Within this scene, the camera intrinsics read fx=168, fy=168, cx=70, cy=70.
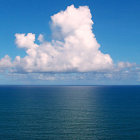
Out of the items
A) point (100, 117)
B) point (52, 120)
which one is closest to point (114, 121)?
point (100, 117)

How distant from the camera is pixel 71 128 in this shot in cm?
7331

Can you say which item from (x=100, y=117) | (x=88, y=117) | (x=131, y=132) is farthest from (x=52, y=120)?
(x=131, y=132)

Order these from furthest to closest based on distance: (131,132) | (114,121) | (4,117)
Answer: (4,117) < (114,121) < (131,132)

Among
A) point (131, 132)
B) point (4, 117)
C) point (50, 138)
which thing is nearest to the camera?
point (50, 138)

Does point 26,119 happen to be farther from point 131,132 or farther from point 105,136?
point 131,132

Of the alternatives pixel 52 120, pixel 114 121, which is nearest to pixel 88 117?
pixel 114 121

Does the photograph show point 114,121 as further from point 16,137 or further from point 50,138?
point 16,137

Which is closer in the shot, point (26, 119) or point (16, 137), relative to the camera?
point (16, 137)

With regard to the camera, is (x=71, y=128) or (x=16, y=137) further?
(x=71, y=128)

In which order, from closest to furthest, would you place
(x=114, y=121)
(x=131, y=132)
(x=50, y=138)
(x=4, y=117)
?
(x=50, y=138), (x=131, y=132), (x=114, y=121), (x=4, y=117)

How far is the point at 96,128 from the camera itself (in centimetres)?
7331

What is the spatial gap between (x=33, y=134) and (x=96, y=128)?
88.3 ft

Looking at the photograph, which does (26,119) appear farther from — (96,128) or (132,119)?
(132,119)

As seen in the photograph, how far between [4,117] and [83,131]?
46013 millimetres
